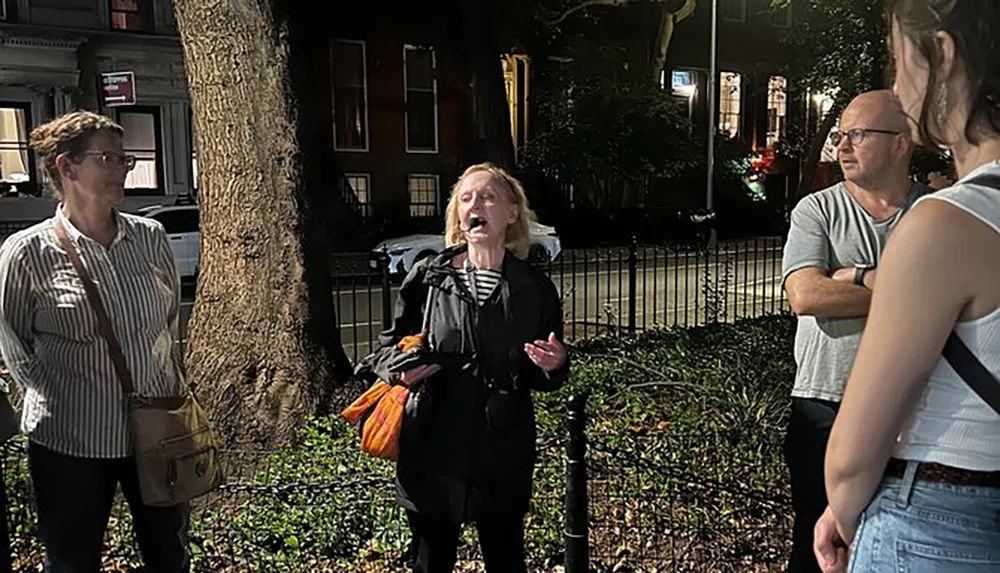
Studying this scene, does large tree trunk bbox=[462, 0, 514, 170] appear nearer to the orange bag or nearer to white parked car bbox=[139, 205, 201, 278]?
white parked car bbox=[139, 205, 201, 278]

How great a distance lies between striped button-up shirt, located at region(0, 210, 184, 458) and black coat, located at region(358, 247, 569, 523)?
864mm

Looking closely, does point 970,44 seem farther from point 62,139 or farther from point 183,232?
point 183,232

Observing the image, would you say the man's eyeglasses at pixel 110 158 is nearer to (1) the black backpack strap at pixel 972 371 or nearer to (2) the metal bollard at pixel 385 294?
(1) the black backpack strap at pixel 972 371

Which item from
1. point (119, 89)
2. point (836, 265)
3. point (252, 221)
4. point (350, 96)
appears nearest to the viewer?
point (836, 265)

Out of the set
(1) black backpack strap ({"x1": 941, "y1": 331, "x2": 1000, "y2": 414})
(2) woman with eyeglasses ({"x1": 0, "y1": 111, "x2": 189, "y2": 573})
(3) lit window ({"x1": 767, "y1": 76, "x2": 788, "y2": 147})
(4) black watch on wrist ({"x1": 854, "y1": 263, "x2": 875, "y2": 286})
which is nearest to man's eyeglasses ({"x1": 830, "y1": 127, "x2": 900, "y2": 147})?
(4) black watch on wrist ({"x1": 854, "y1": 263, "x2": 875, "y2": 286})

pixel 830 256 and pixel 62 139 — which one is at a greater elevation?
pixel 62 139

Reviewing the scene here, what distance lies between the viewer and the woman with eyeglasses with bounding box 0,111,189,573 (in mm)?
3088

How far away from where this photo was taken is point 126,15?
1002 inches

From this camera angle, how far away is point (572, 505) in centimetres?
359

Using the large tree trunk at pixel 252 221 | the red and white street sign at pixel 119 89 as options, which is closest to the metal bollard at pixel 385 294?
the large tree trunk at pixel 252 221

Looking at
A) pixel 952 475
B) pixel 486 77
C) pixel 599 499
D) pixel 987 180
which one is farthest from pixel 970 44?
pixel 486 77

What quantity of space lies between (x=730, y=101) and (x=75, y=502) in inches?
1391

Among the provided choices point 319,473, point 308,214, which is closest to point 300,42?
point 308,214

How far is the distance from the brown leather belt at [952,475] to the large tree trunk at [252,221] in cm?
499
